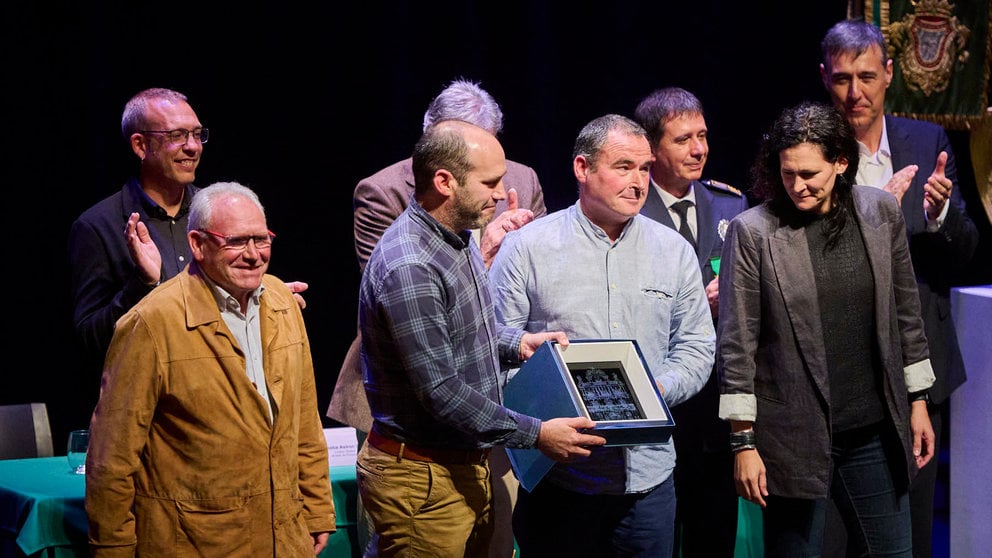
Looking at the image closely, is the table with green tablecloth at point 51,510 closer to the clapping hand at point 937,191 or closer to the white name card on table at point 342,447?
the white name card on table at point 342,447

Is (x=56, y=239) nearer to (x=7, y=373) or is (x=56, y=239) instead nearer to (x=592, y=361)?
(x=7, y=373)

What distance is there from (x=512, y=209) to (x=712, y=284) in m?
0.64

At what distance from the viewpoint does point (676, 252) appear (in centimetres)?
307

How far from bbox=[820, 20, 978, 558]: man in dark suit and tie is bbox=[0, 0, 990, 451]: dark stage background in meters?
1.28

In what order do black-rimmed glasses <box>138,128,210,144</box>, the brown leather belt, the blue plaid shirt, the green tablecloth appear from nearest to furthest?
1. the blue plaid shirt
2. the brown leather belt
3. the green tablecloth
4. black-rimmed glasses <box>138,128,210,144</box>

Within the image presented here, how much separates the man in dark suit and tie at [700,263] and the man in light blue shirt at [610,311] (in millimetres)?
462

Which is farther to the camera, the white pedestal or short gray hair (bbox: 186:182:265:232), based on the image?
the white pedestal

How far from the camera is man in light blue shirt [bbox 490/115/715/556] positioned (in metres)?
2.93

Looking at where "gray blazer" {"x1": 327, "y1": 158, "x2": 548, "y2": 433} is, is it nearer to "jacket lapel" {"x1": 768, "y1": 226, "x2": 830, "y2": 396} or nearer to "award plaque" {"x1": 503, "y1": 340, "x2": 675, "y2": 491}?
"award plaque" {"x1": 503, "y1": 340, "x2": 675, "y2": 491}

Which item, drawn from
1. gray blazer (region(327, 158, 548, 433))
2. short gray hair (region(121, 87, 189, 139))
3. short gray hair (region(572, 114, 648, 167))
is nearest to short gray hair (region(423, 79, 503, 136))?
gray blazer (region(327, 158, 548, 433))

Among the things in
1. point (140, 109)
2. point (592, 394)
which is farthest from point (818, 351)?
point (140, 109)

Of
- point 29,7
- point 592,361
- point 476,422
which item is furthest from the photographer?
point 29,7

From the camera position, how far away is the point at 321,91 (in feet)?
14.6

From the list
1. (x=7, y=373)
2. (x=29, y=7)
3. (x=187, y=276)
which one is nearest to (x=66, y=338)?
(x=7, y=373)
